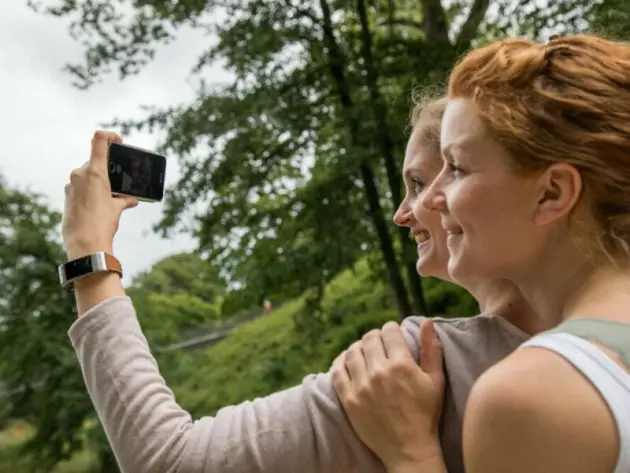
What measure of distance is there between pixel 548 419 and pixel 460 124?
206mm

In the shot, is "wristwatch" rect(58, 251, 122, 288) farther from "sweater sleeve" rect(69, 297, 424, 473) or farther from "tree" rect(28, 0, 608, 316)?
"tree" rect(28, 0, 608, 316)

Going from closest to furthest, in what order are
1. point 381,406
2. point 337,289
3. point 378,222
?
point 381,406 < point 378,222 < point 337,289

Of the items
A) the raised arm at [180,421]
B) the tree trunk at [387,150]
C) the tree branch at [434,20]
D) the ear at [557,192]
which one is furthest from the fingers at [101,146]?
the tree branch at [434,20]

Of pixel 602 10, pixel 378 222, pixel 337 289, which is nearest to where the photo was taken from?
pixel 602 10

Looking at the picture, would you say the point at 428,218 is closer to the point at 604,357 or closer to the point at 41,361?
the point at 604,357

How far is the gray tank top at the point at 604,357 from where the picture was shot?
0.35 metres

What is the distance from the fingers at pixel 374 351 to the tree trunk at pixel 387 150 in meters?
1.46

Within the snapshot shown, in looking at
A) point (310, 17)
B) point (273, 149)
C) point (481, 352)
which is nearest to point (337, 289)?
point (273, 149)

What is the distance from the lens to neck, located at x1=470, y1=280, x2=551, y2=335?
53cm

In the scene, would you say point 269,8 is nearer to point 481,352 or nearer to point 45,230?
point 45,230

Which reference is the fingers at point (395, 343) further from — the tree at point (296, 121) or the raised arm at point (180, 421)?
the tree at point (296, 121)

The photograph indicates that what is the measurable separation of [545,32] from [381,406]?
152 centimetres

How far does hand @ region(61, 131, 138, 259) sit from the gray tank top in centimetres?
34

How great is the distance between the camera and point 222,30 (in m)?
1.97
